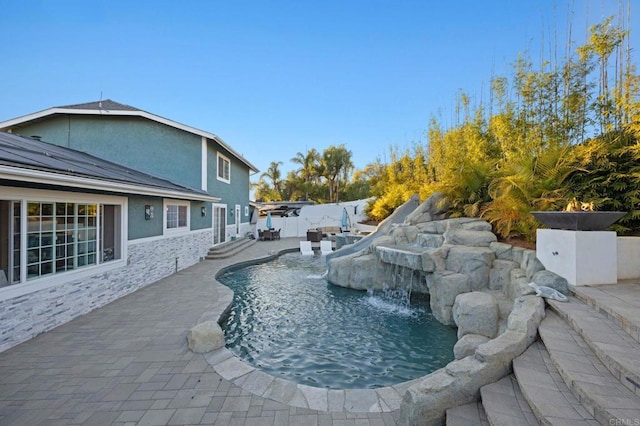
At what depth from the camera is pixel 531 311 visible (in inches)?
141

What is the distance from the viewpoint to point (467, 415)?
248 cm

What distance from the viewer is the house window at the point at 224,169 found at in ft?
50.0

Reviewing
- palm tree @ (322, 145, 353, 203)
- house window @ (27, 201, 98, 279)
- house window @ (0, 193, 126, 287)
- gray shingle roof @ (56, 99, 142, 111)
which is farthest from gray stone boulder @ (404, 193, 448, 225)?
palm tree @ (322, 145, 353, 203)

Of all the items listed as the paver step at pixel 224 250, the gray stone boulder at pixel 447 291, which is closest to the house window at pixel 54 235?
the paver step at pixel 224 250

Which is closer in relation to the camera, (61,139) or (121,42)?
(121,42)

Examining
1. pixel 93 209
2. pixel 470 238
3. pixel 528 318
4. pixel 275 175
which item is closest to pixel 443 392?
pixel 528 318

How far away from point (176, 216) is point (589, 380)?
10705mm

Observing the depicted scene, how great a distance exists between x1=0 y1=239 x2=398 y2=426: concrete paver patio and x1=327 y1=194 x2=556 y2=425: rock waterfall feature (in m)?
0.63

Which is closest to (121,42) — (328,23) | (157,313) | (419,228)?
(328,23)

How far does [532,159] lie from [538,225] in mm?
Result: 1634

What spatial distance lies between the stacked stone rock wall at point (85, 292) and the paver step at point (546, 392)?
6.52m

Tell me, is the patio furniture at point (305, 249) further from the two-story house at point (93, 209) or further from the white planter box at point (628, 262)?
the white planter box at point (628, 262)

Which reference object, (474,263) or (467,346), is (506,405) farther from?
(474,263)

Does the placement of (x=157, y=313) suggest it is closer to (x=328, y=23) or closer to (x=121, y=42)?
(x=121, y=42)
